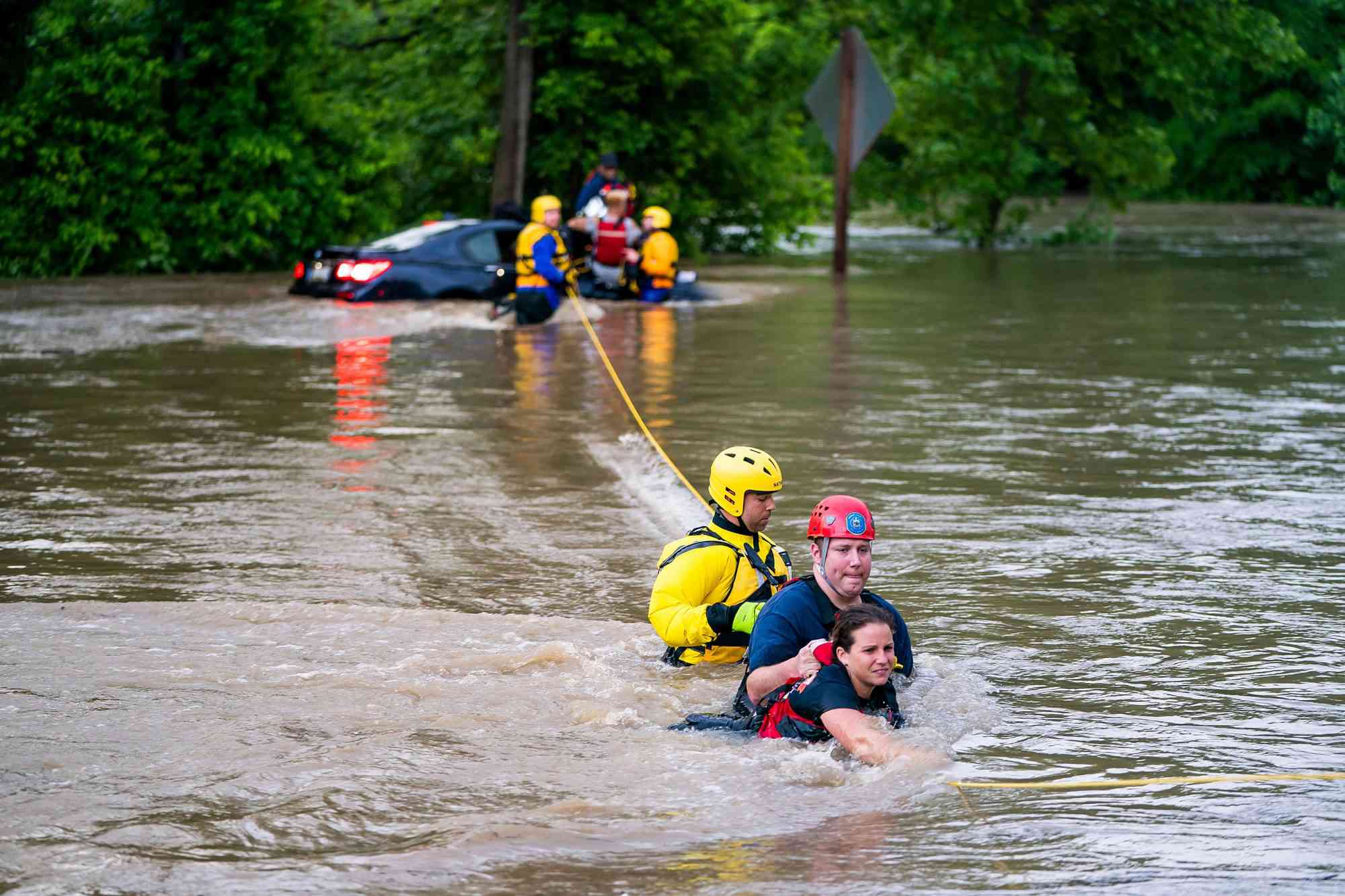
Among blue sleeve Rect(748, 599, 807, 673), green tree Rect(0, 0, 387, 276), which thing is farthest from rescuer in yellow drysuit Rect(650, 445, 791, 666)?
green tree Rect(0, 0, 387, 276)

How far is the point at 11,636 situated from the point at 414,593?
1910 mm

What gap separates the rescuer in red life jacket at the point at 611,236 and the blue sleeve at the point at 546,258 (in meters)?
2.62

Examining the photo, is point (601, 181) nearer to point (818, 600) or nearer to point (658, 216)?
point (658, 216)

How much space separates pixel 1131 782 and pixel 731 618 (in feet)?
6.45

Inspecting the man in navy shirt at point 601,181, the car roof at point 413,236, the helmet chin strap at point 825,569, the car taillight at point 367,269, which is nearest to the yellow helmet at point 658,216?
the man in navy shirt at point 601,181

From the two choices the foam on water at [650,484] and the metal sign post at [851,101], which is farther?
the metal sign post at [851,101]

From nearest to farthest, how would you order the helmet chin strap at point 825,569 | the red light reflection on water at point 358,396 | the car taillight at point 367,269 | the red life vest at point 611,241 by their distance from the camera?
Result: the helmet chin strap at point 825,569 < the red light reflection on water at point 358,396 < the car taillight at point 367,269 < the red life vest at point 611,241

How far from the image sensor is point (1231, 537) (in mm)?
10430

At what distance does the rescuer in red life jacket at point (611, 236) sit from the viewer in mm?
23094

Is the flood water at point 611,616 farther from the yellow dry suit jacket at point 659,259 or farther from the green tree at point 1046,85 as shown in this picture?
the green tree at point 1046,85

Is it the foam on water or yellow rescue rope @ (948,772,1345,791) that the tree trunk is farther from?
yellow rescue rope @ (948,772,1345,791)

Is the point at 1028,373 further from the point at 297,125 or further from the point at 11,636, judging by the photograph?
the point at 297,125

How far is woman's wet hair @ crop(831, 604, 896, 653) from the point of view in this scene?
6.60 meters


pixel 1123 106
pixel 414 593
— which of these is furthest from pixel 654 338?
pixel 1123 106
